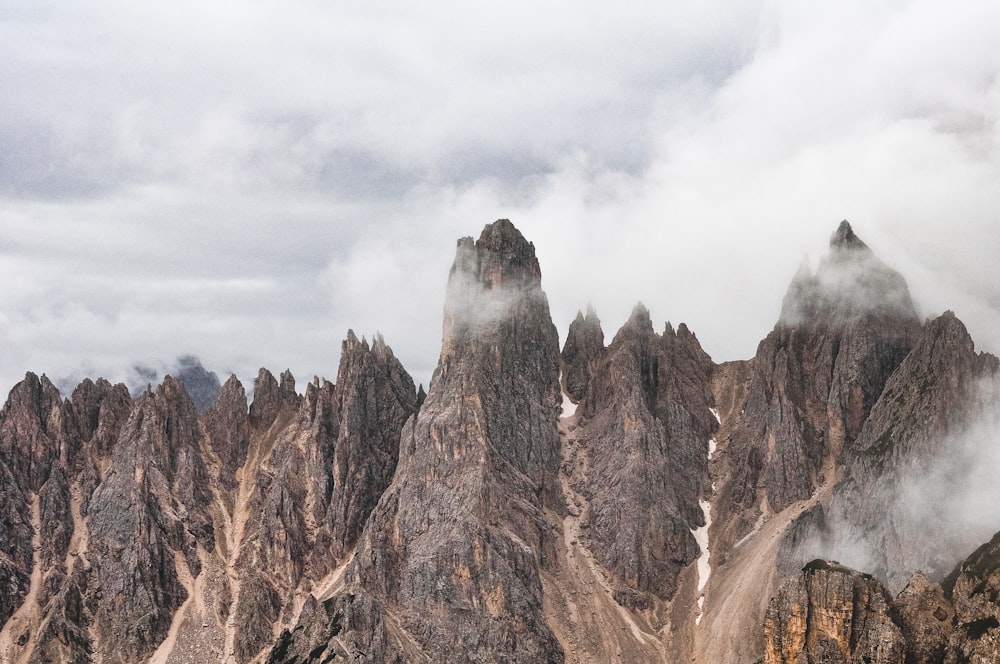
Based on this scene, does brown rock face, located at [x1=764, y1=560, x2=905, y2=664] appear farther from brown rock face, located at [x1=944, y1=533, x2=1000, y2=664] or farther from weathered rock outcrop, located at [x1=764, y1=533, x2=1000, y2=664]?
brown rock face, located at [x1=944, y1=533, x2=1000, y2=664]

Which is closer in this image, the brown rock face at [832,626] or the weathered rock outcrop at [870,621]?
the weathered rock outcrop at [870,621]

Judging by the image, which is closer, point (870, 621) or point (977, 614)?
point (977, 614)

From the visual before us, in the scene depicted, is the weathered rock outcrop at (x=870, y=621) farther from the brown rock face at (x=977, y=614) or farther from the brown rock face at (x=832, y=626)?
the brown rock face at (x=977, y=614)

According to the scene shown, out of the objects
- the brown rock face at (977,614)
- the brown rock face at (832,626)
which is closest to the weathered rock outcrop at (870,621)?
the brown rock face at (832,626)

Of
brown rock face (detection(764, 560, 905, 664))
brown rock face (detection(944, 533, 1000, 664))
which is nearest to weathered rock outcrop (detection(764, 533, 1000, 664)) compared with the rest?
brown rock face (detection(764, 560, 905, 664))

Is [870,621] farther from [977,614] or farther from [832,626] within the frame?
[977,614]

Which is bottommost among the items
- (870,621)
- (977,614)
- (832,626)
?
(832,626)

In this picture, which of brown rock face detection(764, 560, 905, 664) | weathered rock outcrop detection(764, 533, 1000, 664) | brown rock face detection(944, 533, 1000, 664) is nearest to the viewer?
brown rock face detection(944, 533, 1000, 664)

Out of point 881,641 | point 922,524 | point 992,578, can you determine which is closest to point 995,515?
point 922,524

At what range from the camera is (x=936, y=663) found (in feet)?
374

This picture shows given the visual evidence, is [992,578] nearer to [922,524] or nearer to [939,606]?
[939,606]

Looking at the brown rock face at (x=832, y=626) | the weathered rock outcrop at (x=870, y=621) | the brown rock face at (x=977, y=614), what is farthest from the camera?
the brown rock face at (x=832, y=626)

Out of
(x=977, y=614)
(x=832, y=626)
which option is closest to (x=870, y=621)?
(x=832, y=626)

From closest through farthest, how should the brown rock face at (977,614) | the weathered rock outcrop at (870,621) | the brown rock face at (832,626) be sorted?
the brown rock face at (977,614) < the weathered rock outcrop at (870,621) < the brown rock face at (832,626)
